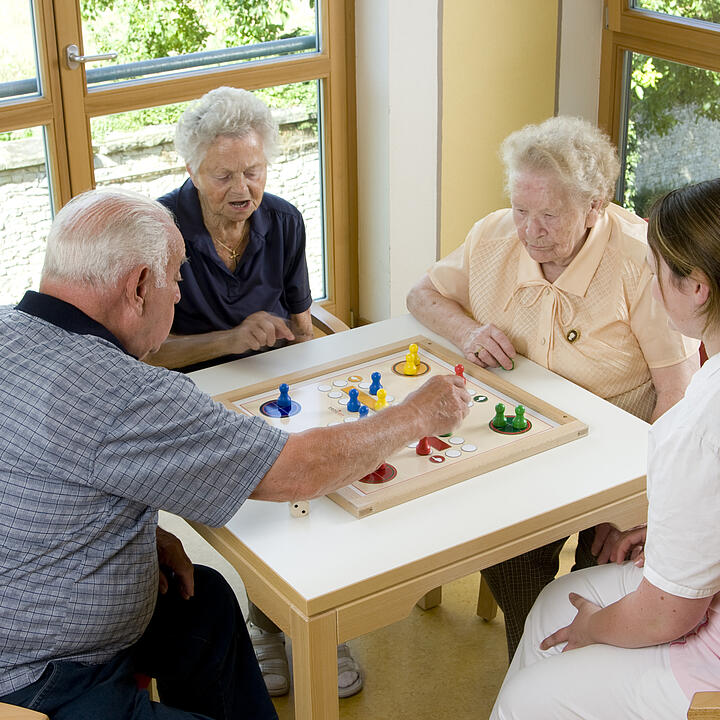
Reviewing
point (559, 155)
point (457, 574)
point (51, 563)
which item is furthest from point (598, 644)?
point (559, 155)

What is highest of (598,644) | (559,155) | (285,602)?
(559,155)

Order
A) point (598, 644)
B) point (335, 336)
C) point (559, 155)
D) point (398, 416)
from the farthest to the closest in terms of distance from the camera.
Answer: point (335, 336) < point (559, 155) < point (398, 416) < point (598, 644)

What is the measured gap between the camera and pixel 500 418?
6.97 ft

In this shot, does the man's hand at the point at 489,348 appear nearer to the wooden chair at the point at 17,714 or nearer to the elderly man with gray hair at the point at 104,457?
the elderly man with gray hair at the point at 104,457

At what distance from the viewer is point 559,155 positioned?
2.30 m

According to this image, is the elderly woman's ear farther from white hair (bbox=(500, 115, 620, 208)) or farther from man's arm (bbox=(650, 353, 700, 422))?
man's arm (bbox=(650, 353, 700, 422))

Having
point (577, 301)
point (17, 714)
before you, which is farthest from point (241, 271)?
point (17, 714)

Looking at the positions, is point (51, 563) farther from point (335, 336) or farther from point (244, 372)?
point (335, 336)

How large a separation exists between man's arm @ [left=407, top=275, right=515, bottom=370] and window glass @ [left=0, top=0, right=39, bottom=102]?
150cm

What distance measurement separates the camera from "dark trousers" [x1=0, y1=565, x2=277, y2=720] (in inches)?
70.7

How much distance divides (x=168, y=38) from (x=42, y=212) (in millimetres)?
717

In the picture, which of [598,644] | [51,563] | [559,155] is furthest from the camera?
[559,155]

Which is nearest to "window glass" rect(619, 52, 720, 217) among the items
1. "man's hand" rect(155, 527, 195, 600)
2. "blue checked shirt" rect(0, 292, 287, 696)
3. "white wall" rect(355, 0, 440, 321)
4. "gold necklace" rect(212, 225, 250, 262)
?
"white wall" rect(355, 0, 440, 321)

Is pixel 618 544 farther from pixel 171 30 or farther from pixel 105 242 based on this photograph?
pixel 171 30
